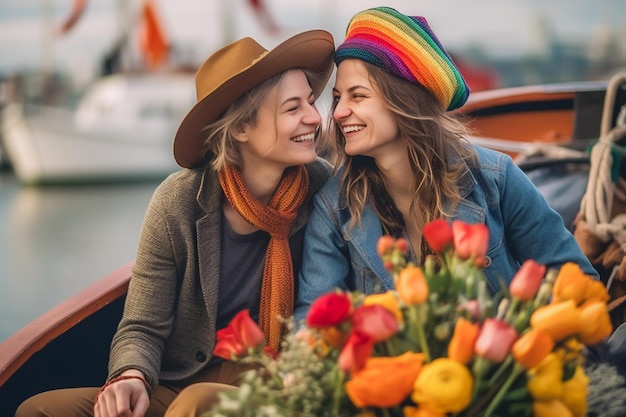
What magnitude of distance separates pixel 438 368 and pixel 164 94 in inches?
701

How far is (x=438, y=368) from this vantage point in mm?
1089

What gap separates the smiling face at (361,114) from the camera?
79.4 inches

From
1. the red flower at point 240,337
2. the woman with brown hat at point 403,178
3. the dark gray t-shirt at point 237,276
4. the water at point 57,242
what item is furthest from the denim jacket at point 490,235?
the water at point 57,242

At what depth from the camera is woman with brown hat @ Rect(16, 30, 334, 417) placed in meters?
2.06

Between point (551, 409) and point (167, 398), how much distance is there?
116 centimetres

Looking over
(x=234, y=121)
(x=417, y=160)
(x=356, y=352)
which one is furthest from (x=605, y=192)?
(x=356, y=352)

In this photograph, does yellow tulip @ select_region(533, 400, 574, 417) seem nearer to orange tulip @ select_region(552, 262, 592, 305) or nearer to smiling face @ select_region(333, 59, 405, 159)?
orange tulip @ select_region(552, 262, 592, 305)

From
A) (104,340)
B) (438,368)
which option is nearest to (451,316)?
(438,368)

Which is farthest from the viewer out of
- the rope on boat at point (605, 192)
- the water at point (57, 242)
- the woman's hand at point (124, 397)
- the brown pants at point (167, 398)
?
the water at point (57, 242)

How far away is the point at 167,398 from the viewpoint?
209 centimetres

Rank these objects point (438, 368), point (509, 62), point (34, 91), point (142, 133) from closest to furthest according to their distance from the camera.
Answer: point (438, 368) < point (142, 133) < point (34, 91) < point (509, 62)

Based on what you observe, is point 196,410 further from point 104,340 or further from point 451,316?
point 104,340

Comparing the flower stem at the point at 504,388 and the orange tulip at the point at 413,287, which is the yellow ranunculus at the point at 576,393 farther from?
the orange tulip at the point at 413,287

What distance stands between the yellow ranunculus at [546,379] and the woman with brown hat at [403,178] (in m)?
0.91
